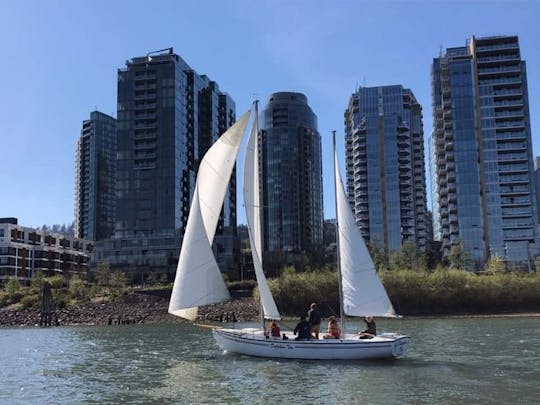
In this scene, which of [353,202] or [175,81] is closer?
[175,81]

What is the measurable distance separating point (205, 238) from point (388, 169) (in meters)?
144

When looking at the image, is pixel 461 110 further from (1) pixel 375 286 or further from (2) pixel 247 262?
(1) pixel 375 286

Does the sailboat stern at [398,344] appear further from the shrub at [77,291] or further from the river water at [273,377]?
the shrub at [77,291]

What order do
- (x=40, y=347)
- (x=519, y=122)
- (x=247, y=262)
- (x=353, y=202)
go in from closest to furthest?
(x=40, y=347) → (x=519, y=122) → (x=247, y=262) → (x=353, y=202)

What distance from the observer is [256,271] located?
35.3m

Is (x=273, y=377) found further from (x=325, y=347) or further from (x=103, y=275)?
(x=103, y=275)

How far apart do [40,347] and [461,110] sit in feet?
406

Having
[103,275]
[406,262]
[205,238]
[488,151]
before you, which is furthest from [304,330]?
[488,151]

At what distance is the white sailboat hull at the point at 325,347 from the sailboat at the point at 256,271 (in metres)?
0.05

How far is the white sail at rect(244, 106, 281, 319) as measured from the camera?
34969 mm

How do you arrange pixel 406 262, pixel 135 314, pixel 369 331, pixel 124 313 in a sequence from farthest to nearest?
pixel 406 262 < pixel 124 313 < pixel 135 314 < pixel 369 331

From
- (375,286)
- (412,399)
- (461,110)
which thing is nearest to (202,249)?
(375,286)

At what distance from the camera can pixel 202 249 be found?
34.4 meters

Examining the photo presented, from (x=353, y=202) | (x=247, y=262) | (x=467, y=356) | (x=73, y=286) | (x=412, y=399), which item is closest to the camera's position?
(x=412, y=399)
